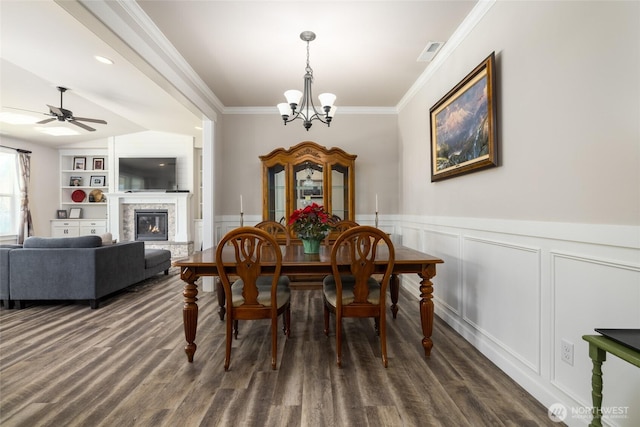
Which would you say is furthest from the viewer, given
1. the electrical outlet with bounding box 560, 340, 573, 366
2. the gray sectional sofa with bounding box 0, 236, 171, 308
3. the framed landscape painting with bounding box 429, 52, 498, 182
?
the gray sectional sofa with bounding box 0, 236, 171, 308

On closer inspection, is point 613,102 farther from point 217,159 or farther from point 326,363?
point 217,159

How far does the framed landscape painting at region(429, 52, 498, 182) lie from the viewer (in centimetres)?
198

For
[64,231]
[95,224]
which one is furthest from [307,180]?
[64,231]

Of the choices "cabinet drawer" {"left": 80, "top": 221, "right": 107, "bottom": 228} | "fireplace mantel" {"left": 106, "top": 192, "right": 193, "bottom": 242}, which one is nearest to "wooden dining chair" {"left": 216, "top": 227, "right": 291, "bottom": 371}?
"fireplace mantel" {"left": 106, "top": 192, "right": 193, "bottom": 242}

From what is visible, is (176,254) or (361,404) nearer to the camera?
(361,404)

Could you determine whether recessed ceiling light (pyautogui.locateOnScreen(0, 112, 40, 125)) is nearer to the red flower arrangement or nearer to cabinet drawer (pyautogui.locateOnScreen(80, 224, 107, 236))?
cabinet drawer (pyautogui.locateOnScreen(80, 224, 107, 236))

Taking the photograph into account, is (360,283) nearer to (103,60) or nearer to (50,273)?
(103,60)

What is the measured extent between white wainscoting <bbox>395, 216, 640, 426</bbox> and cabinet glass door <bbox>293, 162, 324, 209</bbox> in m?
1.97

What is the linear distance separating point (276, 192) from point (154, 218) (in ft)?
13.1

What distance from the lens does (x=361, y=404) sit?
1.58m

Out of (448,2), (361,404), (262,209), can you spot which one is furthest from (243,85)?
(361,404)

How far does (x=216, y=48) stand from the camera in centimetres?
266

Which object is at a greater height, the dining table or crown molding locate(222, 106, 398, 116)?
crown molding locate(222, 106, 398, 116)

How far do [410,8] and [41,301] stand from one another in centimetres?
475
